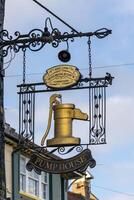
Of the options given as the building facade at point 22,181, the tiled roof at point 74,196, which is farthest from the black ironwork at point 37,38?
the tiled roof at point 74,196

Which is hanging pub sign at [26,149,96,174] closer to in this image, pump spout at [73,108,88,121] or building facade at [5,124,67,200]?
pump spout at [73,108,88,121]

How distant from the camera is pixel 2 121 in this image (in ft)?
37.0

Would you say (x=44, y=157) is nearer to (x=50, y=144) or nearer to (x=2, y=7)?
(x=50, y=144)

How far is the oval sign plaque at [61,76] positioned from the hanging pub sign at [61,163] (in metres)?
1.06

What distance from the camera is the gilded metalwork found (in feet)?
38.4

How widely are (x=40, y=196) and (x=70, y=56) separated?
20.8 m

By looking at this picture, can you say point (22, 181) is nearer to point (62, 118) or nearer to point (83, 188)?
point (83, 188)

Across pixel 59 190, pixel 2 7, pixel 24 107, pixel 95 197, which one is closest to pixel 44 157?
pixel 24 107

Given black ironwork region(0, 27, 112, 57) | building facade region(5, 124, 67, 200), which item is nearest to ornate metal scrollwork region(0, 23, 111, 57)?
black ironwork region(0, 27, 112, 57)

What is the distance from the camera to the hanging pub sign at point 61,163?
438 inches

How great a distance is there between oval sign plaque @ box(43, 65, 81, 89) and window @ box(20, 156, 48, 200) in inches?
726

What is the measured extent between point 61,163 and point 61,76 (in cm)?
136

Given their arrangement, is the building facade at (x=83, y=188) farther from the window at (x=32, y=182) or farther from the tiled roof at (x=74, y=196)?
the window at (x=32, y=182)

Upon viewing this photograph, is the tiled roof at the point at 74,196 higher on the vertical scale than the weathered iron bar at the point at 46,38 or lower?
lower
